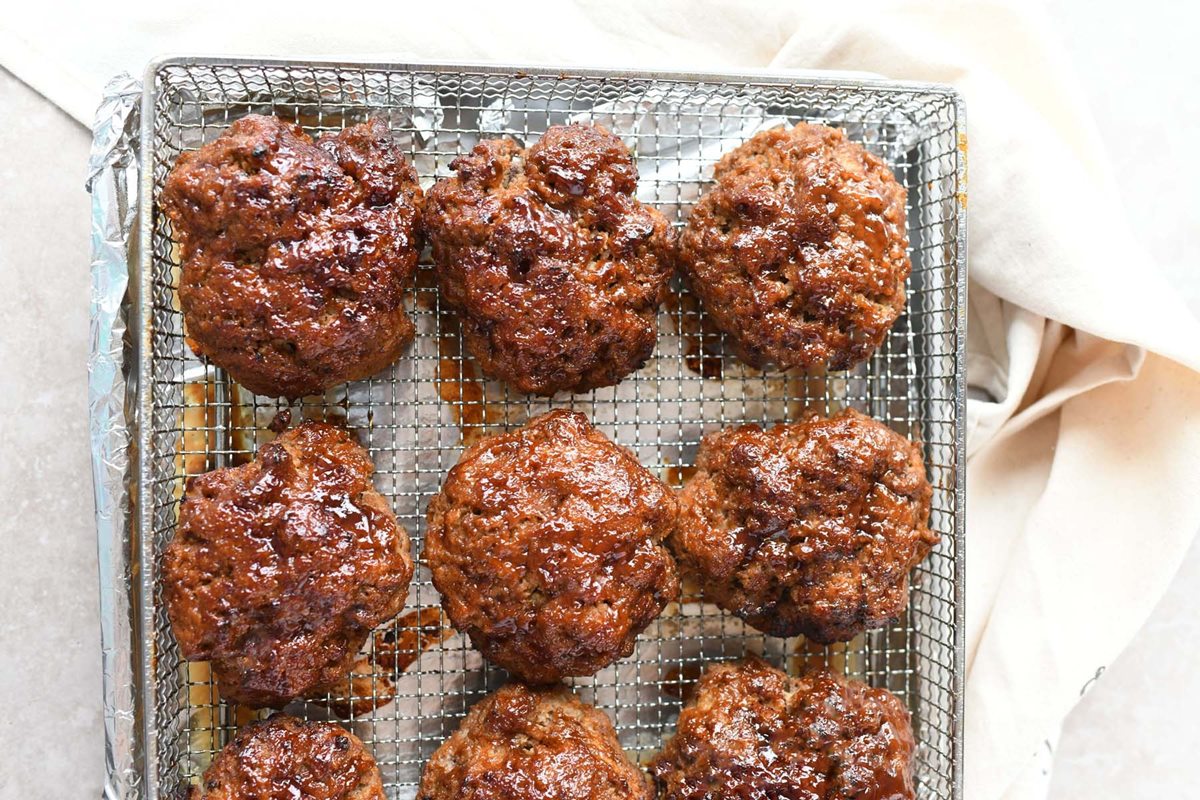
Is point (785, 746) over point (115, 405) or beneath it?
beneath

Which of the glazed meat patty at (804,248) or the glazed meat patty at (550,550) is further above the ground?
the glazed meat patty at (804,248)

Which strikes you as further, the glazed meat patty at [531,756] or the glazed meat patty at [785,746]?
the glazed meat patty at [785,746]

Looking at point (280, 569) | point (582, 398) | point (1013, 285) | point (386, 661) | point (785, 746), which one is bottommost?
point (785, 746)

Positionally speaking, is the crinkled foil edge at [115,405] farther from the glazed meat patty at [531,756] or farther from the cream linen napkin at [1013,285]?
the glazed meat patty at [531,756]

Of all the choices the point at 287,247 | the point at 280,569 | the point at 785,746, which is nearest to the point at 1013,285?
the point at 785,746

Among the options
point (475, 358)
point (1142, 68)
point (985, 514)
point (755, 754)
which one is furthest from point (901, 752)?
point (1142, 68)

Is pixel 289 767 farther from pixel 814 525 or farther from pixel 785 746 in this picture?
pixel 814 525

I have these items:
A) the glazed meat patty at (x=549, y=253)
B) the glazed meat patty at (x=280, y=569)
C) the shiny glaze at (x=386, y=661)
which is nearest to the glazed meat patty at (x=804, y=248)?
the glazed meat patty at (x=549, y=253)

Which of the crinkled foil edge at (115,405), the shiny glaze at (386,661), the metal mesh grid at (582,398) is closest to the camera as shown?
the crinkled foil edge at (115,405)
